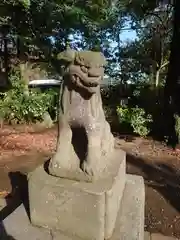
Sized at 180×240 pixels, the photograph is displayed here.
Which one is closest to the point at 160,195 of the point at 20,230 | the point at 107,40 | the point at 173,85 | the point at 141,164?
the point at 141,164

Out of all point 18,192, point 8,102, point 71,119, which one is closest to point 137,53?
point 8,102

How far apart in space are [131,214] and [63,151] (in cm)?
72

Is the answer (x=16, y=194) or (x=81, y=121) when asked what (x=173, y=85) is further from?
(x=81, y=121)

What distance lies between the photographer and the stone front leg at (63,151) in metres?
2.19

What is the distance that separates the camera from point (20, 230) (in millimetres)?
2172

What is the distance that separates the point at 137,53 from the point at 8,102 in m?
6.33

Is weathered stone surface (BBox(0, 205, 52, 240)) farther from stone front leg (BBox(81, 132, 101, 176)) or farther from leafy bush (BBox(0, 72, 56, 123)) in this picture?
leafy bush (BBox(0, 72, 56, 123))

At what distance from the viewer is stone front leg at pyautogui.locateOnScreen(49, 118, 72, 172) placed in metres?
2.19

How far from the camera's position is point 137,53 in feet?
41.2

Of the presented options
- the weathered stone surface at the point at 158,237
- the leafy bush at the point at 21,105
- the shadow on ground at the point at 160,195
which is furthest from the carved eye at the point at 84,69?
the leafy bush at the point at 21,105

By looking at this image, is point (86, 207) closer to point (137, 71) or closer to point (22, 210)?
point (22, 210)

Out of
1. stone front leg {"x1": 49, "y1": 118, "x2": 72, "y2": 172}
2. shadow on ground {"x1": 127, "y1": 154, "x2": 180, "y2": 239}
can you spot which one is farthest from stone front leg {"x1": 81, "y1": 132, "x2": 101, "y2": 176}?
shadow on ground {"x1": 127, "y1": 154, "x2": 180, "y2": 239}

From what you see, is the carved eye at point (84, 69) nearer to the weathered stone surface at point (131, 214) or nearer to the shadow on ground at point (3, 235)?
the weathered stone surface at point (131, 214)

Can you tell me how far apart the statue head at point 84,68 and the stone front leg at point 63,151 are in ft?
1.23
